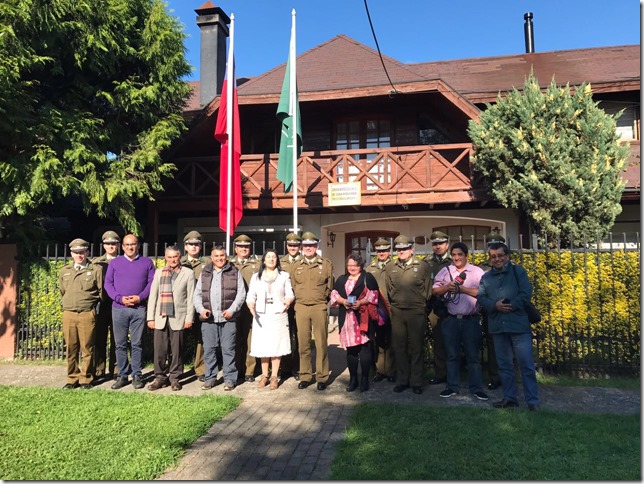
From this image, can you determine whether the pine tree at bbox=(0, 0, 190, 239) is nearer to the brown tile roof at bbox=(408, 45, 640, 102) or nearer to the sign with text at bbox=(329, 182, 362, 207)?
the sign with text at bbox=(329, 182, 362, 207)

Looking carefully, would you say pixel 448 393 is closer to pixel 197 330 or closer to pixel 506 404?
pixel 506 404

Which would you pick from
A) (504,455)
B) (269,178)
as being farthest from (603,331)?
(269,178)

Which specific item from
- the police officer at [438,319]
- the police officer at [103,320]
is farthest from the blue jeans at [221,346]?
the police officer at [438,319]

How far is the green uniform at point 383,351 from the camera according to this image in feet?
19.8

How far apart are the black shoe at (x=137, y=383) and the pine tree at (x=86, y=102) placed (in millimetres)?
3412

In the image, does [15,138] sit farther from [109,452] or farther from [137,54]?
[109,452]

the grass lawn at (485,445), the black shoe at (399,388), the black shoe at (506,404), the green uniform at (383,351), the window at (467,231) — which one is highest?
the window at (467,231)

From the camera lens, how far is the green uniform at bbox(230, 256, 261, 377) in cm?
614

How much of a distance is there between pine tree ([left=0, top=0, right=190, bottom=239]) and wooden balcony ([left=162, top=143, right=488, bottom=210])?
2374 mm

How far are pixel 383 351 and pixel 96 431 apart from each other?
11.4 feet

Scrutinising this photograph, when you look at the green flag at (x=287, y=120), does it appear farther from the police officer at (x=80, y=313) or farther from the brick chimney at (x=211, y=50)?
the brick chimney at (x=211, y=50)

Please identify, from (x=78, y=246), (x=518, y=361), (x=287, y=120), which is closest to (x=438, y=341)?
(x=518, y=361)

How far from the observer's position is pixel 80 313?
5.91m

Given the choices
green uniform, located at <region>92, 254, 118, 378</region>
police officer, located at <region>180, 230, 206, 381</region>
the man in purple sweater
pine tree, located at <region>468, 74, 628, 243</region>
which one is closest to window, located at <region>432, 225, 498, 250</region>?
pine tree, located at <region>468, 74, 628, 243</region>
